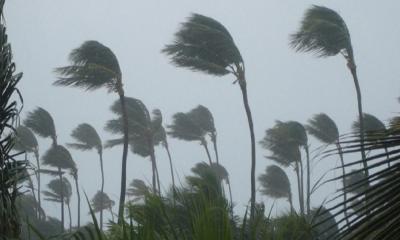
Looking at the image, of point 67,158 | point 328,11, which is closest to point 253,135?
point 328,11

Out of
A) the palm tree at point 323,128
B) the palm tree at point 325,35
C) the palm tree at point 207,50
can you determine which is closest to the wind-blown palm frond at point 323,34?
the palm tree at point 325,35

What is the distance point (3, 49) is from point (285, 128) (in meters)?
29.1

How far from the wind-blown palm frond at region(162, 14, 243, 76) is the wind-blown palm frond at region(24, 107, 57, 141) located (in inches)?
560

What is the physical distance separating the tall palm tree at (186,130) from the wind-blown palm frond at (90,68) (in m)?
20.3

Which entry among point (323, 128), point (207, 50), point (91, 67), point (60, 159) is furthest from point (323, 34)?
point (60, 159)

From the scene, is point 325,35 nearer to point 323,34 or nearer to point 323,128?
point 323,34

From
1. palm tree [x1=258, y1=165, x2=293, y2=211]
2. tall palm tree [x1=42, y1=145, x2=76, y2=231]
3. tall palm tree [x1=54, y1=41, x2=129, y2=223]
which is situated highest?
tall palm tree [x1=54, y1=41, x2=129, y2=223]

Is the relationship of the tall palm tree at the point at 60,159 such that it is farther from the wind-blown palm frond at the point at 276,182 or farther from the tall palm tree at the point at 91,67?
the wind-blown palm frond at the point at 276,182

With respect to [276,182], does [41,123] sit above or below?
above

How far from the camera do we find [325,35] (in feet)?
57.4

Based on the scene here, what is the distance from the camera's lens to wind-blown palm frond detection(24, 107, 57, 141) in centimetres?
2948

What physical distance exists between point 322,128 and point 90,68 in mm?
21293

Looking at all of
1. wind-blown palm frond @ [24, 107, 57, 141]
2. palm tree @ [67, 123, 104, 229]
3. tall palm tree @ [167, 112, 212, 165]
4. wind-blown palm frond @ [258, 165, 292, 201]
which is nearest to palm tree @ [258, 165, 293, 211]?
wind-blown palm frond @ [258, 165, 292, 201]

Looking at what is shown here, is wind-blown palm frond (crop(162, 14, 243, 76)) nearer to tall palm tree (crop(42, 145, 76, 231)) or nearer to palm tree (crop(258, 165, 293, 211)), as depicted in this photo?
tall palm tree (crop(42, 145, 76, 231))
